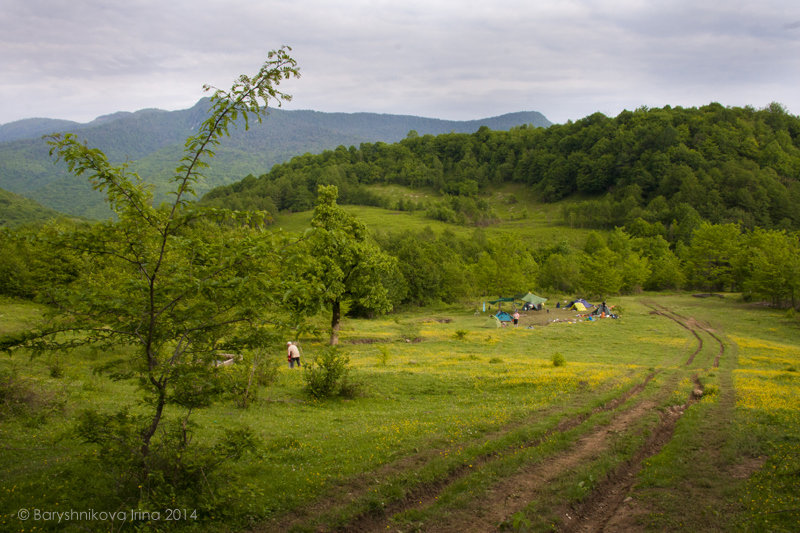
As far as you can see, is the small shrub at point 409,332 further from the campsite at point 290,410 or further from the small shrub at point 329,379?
the small shrub at point 329,379

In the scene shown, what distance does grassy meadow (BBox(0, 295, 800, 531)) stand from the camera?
8.44 m

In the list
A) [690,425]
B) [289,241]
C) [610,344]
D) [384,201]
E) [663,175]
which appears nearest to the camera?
[289,241]

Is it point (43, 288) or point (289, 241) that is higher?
point (289, 241)

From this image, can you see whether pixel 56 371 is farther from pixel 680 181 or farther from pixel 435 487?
pixel 680 181

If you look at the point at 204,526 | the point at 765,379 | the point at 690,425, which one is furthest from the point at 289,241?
the point at 765,379

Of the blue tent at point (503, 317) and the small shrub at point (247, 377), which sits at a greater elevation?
the small shrub at point (247, 377)

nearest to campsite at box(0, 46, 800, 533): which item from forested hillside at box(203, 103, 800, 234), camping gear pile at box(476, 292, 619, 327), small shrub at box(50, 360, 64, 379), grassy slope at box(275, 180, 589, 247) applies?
small shrub at box(50, 360, 64, 379)

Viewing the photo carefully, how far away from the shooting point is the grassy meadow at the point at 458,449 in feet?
27.7

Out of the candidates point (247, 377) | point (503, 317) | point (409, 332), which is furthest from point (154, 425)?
point (503, 317)

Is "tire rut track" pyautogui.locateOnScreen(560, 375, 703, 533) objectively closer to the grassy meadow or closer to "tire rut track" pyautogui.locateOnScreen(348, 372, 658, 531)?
the grassy meadow

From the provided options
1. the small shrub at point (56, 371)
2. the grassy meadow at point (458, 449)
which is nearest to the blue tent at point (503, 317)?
the grassy meadow at point (458, 449)

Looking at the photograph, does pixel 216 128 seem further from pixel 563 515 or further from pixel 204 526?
pixel 563 515

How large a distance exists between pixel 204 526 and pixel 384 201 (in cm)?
18845

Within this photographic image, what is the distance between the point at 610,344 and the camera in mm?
40156
